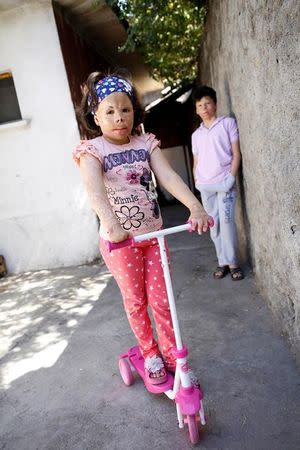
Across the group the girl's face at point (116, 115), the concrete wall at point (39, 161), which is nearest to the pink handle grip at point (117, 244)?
the girl's face at point (116, 115)

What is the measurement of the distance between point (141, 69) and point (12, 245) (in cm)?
576

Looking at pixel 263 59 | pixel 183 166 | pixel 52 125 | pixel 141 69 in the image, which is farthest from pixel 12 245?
pixel 183 166

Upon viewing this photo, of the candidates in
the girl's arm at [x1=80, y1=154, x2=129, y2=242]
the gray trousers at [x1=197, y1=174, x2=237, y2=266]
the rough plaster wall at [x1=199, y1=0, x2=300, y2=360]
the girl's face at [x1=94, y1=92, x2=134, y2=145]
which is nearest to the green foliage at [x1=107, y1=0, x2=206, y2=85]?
the rough plaster wall at [x1=199, y1=0, x2=300, y2=360]

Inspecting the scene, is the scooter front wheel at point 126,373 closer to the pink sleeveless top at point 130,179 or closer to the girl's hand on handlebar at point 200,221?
the pink sleeveless top at point 130,179

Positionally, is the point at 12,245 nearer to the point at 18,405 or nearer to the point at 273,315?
the point at 18,405

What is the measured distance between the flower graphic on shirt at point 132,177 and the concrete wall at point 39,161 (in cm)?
341

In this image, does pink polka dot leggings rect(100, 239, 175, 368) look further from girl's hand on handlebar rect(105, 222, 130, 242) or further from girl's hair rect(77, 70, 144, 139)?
girl's hair rect(77, 70, 144, 139)

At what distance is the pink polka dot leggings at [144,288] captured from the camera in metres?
2.14

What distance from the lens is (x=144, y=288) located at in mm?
2242

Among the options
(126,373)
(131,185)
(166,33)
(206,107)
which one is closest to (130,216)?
(131,185)

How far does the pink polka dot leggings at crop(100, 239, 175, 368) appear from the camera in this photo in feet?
7.02

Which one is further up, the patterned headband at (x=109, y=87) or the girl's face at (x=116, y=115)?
the patterned headband at (x=109, y=87)

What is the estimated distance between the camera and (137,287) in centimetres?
219

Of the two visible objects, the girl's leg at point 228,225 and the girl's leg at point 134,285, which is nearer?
the girl's leg at point 134,285
